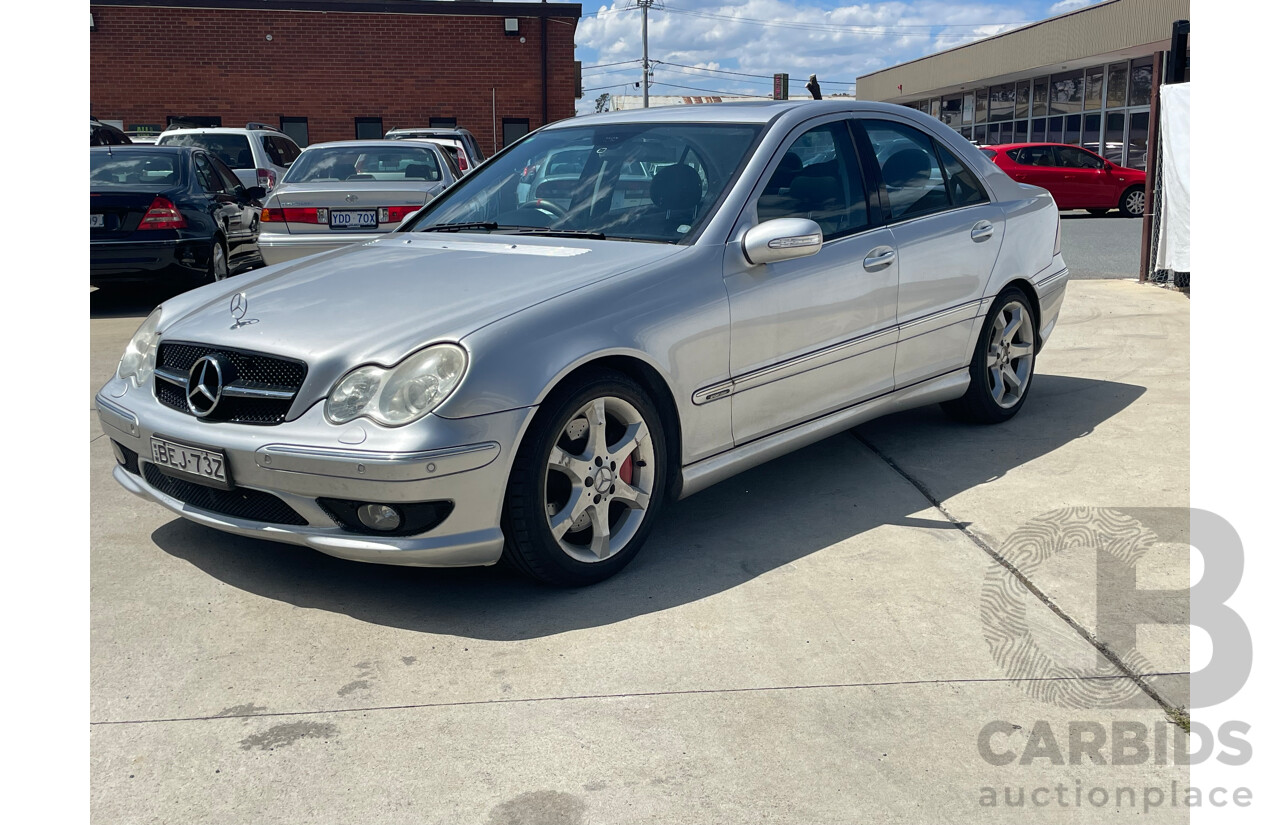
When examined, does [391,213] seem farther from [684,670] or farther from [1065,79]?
[1065,79]

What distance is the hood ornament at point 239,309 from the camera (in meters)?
3.84

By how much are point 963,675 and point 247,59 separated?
2817cm

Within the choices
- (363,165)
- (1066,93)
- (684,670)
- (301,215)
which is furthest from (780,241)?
(1066,93)

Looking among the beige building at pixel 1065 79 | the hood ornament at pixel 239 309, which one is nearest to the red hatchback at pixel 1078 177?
Result: the beige building at pixel 1065 79

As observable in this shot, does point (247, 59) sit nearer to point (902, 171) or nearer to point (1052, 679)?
point (902, 171)

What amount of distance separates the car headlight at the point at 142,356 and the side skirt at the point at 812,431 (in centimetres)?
→ 193

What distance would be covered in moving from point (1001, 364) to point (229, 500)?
3824 mm

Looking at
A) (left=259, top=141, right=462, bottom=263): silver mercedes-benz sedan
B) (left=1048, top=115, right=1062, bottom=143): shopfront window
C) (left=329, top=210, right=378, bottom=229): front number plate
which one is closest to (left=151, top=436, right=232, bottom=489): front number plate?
(left=259, top=141, right=462, bottom=263): silver mercedes-benz sedan

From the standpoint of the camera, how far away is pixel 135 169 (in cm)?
1079

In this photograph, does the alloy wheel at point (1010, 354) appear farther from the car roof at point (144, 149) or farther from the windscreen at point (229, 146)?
the windscreen at point (229, 146)

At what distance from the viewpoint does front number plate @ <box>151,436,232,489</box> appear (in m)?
3.59

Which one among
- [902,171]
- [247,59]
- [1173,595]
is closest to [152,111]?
[247,59]

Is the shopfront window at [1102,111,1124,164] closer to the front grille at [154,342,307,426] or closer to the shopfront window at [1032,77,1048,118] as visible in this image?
the shopfront window at [1032,77,1048,118]

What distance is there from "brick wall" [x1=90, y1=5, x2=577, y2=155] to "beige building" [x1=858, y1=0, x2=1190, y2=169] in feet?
45.7
